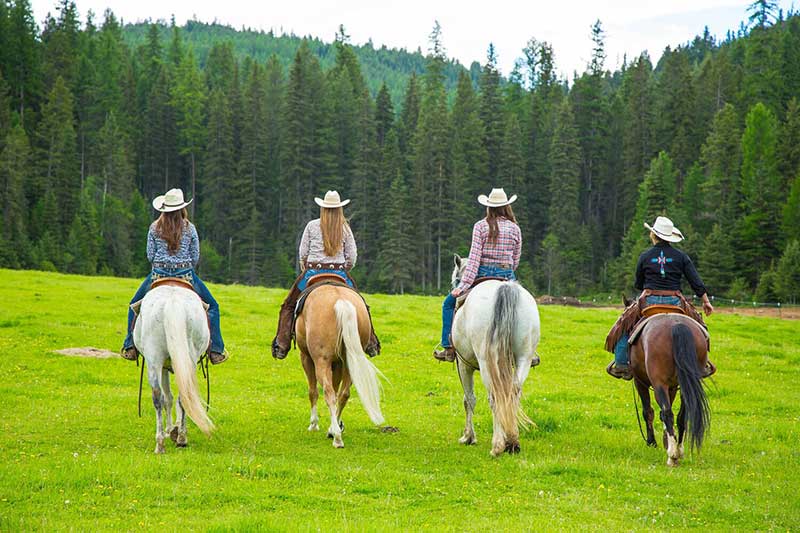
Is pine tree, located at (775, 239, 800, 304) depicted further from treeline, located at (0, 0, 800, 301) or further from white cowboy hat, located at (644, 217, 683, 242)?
white cowboy hat, located at (644, 217, 683, 242)

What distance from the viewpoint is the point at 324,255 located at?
13.1 metres

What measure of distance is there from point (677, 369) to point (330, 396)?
4.66 metres

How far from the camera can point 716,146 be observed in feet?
234

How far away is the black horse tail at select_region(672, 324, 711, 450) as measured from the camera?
10.6 m

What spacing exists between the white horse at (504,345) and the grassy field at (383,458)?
55cm

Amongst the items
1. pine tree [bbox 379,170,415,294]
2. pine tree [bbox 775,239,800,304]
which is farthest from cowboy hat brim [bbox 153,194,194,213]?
pine tree [bbox 379,170,415,294]

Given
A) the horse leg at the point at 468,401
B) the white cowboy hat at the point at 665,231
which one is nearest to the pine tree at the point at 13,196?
the horse leg at the point at 468,401

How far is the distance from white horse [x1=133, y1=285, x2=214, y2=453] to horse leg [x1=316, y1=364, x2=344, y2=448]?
5.43ft

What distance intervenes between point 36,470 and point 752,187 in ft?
212

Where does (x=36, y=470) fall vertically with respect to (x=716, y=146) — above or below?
below

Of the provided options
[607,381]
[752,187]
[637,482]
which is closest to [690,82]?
[752,187]

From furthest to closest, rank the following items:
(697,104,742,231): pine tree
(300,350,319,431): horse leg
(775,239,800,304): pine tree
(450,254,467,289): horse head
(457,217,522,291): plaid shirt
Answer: (697,104,742,231): pine tree, (775,239,800,304): pine tree, (300,350,319,431): horse leg, (450,254,467,289): horse head, (457,217,522,291): plaid shirt

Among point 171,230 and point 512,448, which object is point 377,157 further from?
point 512,448

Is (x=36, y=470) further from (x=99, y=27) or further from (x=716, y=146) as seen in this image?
(x=99, y=27)
